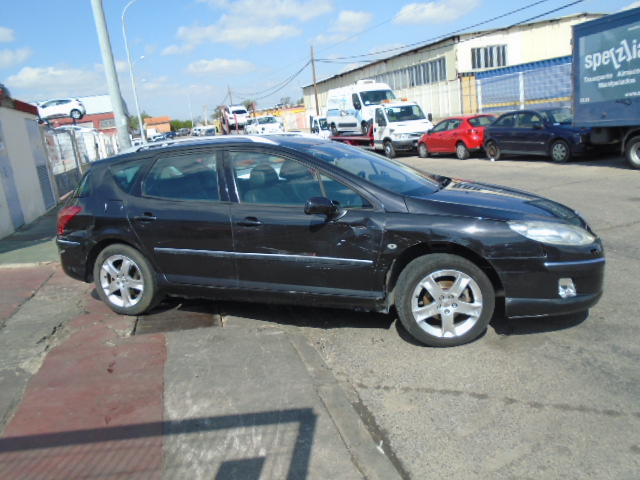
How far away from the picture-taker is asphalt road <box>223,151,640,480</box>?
9.31 ft

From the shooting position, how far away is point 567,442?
2.93m

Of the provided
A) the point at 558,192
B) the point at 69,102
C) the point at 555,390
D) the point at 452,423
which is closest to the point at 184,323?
the point at 452,423

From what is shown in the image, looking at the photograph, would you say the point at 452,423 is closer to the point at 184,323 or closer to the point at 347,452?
the point at 347,452

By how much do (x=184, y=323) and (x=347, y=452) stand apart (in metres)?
2.59

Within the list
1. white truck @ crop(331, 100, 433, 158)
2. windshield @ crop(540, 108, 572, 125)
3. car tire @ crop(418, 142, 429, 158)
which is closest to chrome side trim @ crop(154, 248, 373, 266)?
windshield @ crop(540, 108, 572, 125)

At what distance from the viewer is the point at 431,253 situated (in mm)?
4098

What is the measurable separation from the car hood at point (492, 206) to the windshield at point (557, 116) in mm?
12554

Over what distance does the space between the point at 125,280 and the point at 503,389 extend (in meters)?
3.53

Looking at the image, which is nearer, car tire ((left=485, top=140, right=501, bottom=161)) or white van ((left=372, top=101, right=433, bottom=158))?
car tire ((left=485, top=140, right=501, bottom=161))

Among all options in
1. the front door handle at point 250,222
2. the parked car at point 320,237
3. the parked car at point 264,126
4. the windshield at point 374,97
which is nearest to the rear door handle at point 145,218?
the parked car at point 320,237

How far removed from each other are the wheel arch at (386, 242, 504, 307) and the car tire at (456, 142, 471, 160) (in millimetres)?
15441

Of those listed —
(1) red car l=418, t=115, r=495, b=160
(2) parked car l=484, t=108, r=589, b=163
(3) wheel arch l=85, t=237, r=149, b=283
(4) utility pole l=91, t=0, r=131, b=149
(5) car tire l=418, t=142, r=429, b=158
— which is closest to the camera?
(3) wheel arch l=85, t=237, r=149, b=283

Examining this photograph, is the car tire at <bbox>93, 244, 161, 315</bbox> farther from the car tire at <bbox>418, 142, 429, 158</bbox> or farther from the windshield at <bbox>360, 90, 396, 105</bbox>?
the windshield at <bbox>360, 90, 396, 105</bbox>

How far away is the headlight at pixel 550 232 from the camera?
3914mm
